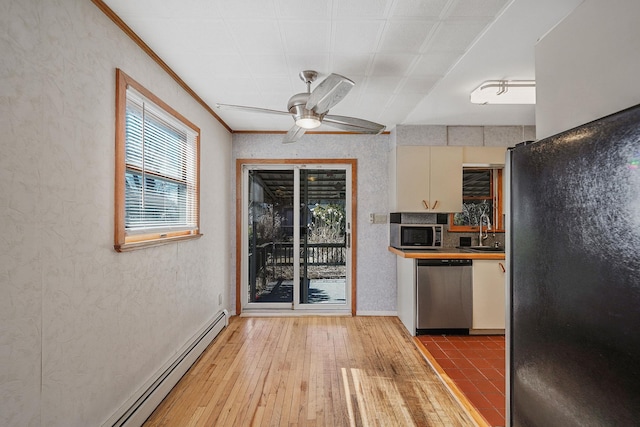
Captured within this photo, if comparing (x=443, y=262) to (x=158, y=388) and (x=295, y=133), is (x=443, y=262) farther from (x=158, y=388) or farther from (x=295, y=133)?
(x=158, y=388)

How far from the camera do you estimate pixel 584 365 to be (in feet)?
2.27

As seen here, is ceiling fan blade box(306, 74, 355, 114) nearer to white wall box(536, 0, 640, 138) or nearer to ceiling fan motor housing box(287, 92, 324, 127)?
ceiling fan motor housing box(287, 92, 324, 127)

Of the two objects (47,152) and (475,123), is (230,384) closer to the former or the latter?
(47,152)

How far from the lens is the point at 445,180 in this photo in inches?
154

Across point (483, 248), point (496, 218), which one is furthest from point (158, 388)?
point (496, 218)

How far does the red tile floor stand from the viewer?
7.47 feet

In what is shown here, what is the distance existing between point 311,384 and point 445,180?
273cm

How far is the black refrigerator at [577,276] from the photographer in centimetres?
58

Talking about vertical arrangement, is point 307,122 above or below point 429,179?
above

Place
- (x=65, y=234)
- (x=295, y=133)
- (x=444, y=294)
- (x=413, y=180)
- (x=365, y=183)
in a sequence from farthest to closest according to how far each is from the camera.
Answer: (x=365, y=183)
(x=413, y=180)
(x=444, y=294)
(x=295, y=133)
(x=65, y=234)

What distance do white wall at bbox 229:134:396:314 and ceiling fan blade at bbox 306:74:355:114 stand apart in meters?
2.04

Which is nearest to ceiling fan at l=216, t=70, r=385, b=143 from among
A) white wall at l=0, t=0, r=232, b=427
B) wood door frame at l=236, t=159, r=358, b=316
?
white wall at l=0, t=0, r=232, b=427

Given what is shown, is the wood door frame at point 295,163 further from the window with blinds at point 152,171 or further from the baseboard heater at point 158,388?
the window with blinds at point 152,171

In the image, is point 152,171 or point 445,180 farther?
point 445,180
